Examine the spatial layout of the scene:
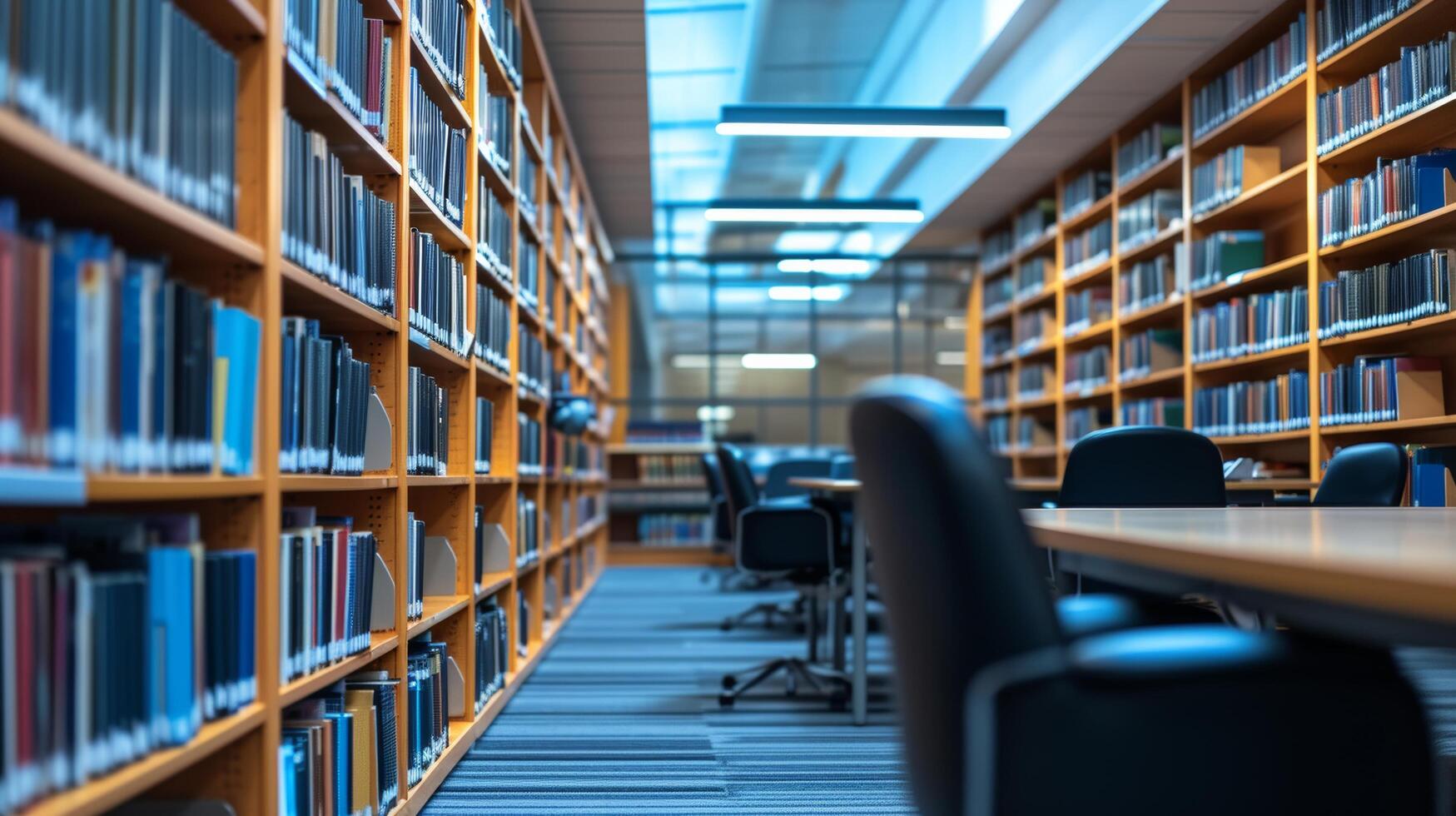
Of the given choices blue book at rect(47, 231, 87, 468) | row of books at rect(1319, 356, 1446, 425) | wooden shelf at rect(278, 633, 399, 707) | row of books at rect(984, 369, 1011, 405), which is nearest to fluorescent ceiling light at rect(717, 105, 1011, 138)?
row of books at rect(1319, 356, 1446, 425)

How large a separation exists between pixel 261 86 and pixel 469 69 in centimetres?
186

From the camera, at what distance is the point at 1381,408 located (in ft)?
14.8

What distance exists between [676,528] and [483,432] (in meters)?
6.61

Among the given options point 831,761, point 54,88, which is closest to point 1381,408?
point 831,761

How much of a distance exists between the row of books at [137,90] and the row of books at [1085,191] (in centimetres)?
653

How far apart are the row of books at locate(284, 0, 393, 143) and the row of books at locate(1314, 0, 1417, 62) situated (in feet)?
12.2

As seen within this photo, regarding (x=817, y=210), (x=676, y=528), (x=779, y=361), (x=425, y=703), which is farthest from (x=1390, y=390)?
(x=779, y=361)

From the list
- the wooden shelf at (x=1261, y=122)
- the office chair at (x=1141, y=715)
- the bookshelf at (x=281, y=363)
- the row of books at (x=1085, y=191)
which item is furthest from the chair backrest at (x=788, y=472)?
the office chair at (x=1141, y=715)

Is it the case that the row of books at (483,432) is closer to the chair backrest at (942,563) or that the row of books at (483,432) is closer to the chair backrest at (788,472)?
the chair backrest at (942,563)

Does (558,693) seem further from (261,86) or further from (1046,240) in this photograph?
(1046,240)

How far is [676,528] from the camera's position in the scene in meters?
10.3

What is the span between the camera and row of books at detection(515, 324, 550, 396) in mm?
4668

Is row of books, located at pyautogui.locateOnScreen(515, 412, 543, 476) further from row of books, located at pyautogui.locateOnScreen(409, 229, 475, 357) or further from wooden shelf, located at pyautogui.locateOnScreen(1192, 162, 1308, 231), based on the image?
wooden shelf, located at pyautogui.locateOnScreen(1192, 162, 1308, 231)

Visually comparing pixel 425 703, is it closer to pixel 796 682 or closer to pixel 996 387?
pixel 796 682
